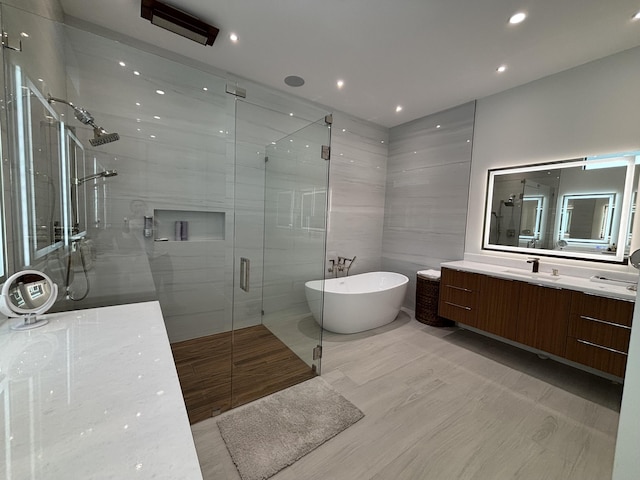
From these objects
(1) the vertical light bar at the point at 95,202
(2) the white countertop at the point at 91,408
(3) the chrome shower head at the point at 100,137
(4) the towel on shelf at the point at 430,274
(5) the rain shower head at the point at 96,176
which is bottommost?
(4) the towel on shelf at the point at 430,274

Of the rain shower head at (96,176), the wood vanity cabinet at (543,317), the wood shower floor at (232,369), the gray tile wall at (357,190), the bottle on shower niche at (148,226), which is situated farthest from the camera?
the gray tile wall at (357,190)

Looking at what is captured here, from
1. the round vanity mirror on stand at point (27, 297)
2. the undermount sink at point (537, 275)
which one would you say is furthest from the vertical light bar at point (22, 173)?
the undermount sink at point (537, 275)

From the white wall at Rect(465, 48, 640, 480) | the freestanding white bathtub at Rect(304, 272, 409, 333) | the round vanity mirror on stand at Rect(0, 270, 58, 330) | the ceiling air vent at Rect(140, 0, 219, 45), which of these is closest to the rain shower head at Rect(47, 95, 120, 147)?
the ceiling air vent at Rect(140, 0, 219, 45)

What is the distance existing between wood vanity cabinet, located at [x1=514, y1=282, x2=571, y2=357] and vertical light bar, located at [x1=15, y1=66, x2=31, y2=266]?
12.6 ft

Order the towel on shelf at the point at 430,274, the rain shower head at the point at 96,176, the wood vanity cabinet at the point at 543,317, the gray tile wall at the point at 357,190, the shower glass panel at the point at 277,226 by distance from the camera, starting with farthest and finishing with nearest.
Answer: the gray tile wall at the point at 357,190 → the towel on shelf at the point at 430,274 → the shower glass panel at the point at 277,226 → the wood vanity cabinet at the point at 543,317 → the rain shower head at the point at 96,176

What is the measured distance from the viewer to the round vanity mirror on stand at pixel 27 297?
1.22 metres

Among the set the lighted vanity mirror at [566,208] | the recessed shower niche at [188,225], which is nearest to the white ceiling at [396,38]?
the lighted vanity mirror at [566,208]

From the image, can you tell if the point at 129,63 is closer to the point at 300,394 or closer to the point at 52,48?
the point at 52,48

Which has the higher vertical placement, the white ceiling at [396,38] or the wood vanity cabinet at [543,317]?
the white ceiling at [396,38]

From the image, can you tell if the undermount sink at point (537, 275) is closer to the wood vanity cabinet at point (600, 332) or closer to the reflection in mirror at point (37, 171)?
the wood vanity cabinet at point (600, 332)

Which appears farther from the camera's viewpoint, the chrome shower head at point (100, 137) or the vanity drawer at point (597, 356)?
the chrome shower head at point (100, 137)

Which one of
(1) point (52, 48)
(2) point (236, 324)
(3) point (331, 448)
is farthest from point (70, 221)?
(3) point (331, 448)

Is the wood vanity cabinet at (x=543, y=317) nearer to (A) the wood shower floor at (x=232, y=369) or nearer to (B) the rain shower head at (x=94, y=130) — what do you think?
(A) the wood shower floor at (x=232, y=369)

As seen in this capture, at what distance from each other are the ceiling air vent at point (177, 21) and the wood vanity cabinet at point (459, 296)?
339 cm
